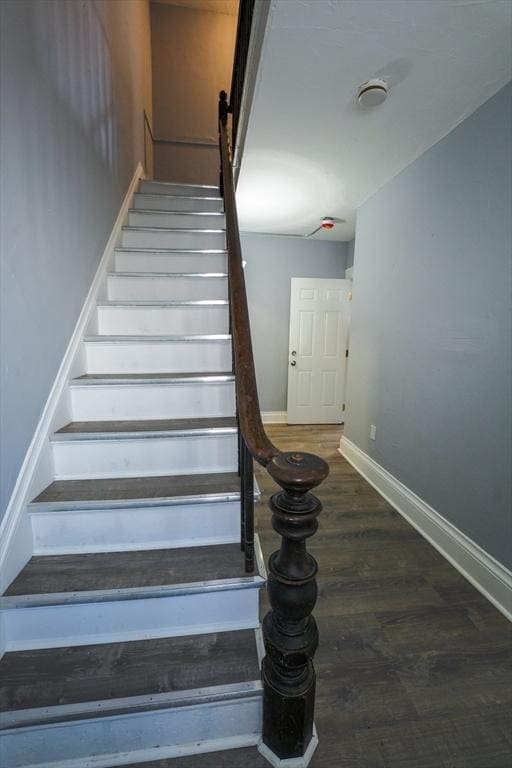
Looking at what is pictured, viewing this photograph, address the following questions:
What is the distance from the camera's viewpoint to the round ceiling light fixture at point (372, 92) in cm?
149

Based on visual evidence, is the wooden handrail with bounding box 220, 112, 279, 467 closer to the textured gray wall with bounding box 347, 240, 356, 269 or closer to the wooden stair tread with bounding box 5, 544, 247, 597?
the wooden stair tread with bounding box 5, 544, 247, 597

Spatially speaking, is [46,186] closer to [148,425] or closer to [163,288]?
[163,288]

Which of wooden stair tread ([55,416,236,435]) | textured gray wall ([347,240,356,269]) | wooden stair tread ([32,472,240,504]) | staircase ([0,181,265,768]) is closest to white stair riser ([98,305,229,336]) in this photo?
staircase ([0,181,265,768])

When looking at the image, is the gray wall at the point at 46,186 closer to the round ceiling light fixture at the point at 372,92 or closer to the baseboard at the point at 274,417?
the round ceiling light fixture at the point at 372,92

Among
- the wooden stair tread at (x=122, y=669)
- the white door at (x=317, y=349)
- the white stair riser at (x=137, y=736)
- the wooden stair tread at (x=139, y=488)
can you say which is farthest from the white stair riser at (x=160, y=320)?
the white door at (x=317, y=349)

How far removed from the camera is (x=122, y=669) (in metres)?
0.99

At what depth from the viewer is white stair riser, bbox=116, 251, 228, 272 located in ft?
7.18

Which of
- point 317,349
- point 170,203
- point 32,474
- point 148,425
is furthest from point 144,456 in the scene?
point 317,349

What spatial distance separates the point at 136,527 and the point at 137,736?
1.86 feet

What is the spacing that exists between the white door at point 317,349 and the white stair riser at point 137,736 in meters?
3.40

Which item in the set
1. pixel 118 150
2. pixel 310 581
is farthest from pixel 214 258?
pixel 310 581

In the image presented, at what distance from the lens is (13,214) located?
3.69 ft

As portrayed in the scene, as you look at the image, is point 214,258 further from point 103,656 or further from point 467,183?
point 103,656

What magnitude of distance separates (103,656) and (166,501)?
0.48 m
